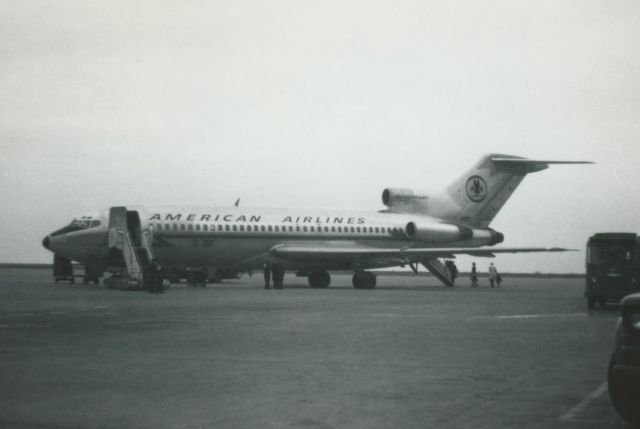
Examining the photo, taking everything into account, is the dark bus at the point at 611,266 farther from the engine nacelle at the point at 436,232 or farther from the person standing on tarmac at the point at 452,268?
the person standing on tarmac at the point at 452,268

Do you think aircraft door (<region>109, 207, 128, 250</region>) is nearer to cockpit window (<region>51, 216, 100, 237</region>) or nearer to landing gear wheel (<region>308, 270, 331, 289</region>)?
cockpit window (<region>51, 216, 100, 237</region>)

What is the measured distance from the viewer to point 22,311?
20328mm

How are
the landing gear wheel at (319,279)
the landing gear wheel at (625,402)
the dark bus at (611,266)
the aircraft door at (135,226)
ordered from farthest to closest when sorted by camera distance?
the landing gear wheel at (319,279) → the aircraft door at (135,226) → the dark bus at (611,266) → the landing gear wheel at (625,402)

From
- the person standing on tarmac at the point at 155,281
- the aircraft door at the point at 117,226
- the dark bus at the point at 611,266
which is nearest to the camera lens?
the dark bus at the point at 611,266

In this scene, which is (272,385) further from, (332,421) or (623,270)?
(623,270)

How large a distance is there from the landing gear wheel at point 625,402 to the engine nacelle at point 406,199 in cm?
3639

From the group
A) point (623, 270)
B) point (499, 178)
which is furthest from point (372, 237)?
point (623, 270)

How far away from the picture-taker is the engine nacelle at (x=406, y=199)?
43.8 metres

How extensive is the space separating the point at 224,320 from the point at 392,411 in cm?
1061

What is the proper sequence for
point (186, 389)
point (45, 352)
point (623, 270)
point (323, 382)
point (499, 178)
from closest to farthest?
point (186, 389) → point (323, 382) → point (45, 352) → point (623, 270) → point (499, 178)

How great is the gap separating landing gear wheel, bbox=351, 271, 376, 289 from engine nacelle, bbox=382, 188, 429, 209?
197 inches

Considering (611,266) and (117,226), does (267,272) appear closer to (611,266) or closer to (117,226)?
(117,226)

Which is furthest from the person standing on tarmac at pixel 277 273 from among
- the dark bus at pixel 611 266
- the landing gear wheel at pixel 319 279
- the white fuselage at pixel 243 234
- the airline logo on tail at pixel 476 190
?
the dark bus at pixel 611 266

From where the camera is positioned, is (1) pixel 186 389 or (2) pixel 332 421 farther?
(1) pixel 186 389
